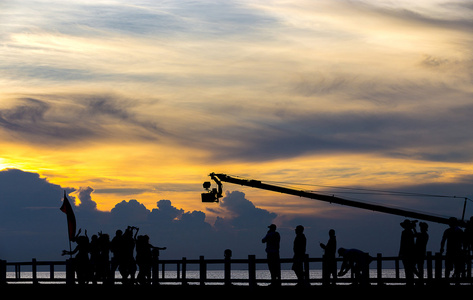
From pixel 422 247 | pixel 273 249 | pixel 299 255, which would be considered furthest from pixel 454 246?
pixel 273 249

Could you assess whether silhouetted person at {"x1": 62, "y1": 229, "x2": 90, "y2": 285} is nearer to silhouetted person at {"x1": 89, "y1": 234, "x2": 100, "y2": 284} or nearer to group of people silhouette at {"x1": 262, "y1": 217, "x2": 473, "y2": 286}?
silhouetted person at {"x1": 89, "y1": 234, "x2": 100, "y2": 284}

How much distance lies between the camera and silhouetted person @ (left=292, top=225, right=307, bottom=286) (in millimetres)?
25062

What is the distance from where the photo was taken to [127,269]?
94.4ft

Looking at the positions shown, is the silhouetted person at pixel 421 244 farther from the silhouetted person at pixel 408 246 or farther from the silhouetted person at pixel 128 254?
the silhouetted person at pixel 128 254

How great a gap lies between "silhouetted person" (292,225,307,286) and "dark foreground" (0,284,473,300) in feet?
1.51

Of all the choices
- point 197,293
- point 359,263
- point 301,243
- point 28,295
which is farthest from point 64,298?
point 359,263

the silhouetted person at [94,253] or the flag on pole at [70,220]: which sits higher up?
the flag on pole at [70,220]

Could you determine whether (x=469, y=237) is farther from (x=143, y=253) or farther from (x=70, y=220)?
(x=70, y=220)

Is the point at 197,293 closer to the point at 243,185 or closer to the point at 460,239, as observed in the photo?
the point at 460,239

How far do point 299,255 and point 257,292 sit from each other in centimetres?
221

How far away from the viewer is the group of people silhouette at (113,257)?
28562 mm

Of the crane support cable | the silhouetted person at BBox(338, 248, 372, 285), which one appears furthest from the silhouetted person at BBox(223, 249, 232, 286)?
the crane support cable

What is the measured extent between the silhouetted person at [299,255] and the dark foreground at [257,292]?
0.46 metres

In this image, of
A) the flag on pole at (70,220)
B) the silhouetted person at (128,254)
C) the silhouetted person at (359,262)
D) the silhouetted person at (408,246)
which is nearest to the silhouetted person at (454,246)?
the silhouetted person at (408,246)
